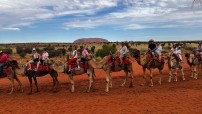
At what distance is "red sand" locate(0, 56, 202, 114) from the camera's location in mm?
13125

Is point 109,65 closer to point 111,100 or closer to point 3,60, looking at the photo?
point 111,100

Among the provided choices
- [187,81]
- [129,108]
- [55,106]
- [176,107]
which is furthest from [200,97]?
[55,106]

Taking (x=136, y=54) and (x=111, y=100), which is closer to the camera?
(x=111, y=100)

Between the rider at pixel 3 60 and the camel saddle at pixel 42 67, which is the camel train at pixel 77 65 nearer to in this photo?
the camel saddle at pixel 42 67

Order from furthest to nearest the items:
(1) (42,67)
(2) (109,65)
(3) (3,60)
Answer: (2) (109,65), (3) (3,60), (1) (42,67)

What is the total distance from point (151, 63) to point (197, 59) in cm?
499

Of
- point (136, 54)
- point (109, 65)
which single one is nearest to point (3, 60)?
point (109, 65)

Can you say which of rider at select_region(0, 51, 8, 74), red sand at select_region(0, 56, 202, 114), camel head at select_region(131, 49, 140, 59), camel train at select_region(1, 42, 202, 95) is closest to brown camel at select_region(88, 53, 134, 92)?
camel train at select_region(1, 42, 202, 95)

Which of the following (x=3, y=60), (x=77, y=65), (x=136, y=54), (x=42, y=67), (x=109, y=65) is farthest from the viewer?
(x=136, y=54)

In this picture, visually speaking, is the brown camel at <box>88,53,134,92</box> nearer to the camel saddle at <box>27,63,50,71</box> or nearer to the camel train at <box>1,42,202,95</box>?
the camel train at <box>1,42,202,95</box>

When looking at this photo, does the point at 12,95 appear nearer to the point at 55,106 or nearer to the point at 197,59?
the point at 55,106

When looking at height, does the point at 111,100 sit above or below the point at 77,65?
below

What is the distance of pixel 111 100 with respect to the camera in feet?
48.4

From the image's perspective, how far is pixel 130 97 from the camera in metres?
15.4
